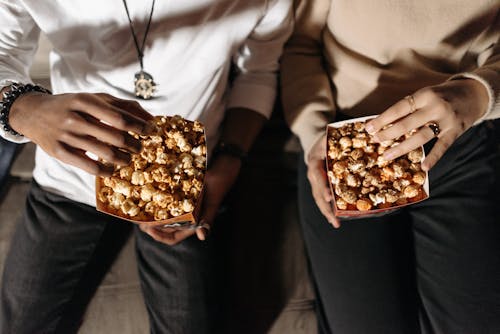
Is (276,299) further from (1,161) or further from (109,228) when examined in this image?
(1,161)

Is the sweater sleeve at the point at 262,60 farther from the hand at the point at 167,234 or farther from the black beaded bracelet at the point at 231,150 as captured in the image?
the hand at the point at 167,234

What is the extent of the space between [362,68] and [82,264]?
749 mm

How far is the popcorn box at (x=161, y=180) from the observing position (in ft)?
1.89

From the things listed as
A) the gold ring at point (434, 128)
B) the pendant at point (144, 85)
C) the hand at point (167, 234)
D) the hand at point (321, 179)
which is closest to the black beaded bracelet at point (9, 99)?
the pendant at point (144, 85)

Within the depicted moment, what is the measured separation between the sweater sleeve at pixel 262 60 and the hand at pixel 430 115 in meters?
0.29

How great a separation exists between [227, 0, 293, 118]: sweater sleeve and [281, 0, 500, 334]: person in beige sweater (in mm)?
48

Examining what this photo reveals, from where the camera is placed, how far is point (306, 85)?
0.88m

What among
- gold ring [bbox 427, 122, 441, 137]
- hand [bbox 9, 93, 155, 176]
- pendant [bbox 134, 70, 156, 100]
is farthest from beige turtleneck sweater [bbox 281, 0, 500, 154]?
hand [bbox 9, 93, 155, 176]

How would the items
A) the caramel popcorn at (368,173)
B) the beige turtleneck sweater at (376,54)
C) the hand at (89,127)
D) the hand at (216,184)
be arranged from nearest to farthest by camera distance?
the hand at (89,127) → the caramel popcorn at (368,173) → the beige turtleneck sweater at (376,54) → the hand at (216,184)

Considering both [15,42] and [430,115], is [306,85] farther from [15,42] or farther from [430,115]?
[15,42]

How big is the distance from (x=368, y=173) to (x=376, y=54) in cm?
31

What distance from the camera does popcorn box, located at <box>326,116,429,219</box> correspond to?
0.63 m

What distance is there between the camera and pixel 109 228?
3.03 ft

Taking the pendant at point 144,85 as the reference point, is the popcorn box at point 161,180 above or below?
below
